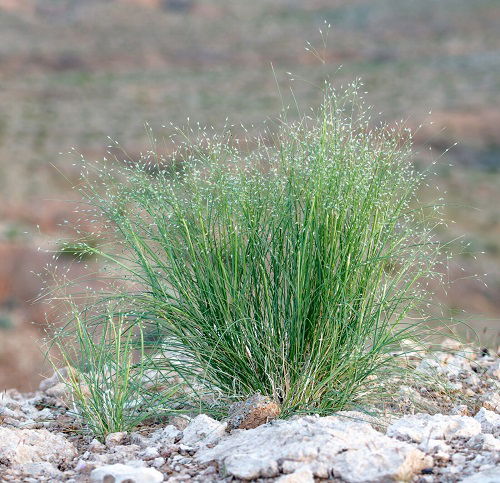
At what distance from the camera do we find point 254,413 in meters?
3.14

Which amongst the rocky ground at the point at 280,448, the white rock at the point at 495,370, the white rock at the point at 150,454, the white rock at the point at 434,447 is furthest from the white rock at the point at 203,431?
the white rock at the point at 495,370

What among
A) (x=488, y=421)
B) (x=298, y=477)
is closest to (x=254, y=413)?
(x=298, y=477)

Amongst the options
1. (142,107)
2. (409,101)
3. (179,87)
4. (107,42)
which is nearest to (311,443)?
(409,101)

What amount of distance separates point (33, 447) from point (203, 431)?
650mm

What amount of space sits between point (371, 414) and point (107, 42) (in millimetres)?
48833

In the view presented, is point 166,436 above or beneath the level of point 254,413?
beneath

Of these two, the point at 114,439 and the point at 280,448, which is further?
the point at 114,439

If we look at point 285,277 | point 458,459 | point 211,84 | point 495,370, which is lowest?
point 211,84

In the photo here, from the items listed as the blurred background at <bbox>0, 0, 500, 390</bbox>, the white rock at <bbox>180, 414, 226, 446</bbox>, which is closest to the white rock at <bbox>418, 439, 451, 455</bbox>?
the white rock at <bbox>180, 414, 226, 446</bbox>

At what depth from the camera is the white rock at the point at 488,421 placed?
3.20 m

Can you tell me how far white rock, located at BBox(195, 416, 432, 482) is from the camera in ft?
8.84

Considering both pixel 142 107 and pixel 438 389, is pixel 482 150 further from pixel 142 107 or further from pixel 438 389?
pixel 438 389

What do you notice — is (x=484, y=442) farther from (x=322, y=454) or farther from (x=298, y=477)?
(x=298, y=477)

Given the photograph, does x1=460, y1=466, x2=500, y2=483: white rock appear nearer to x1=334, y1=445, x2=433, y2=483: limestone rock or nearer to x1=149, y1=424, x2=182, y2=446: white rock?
x1=334, y1=445, x2=433, y2=483: limestone rock
